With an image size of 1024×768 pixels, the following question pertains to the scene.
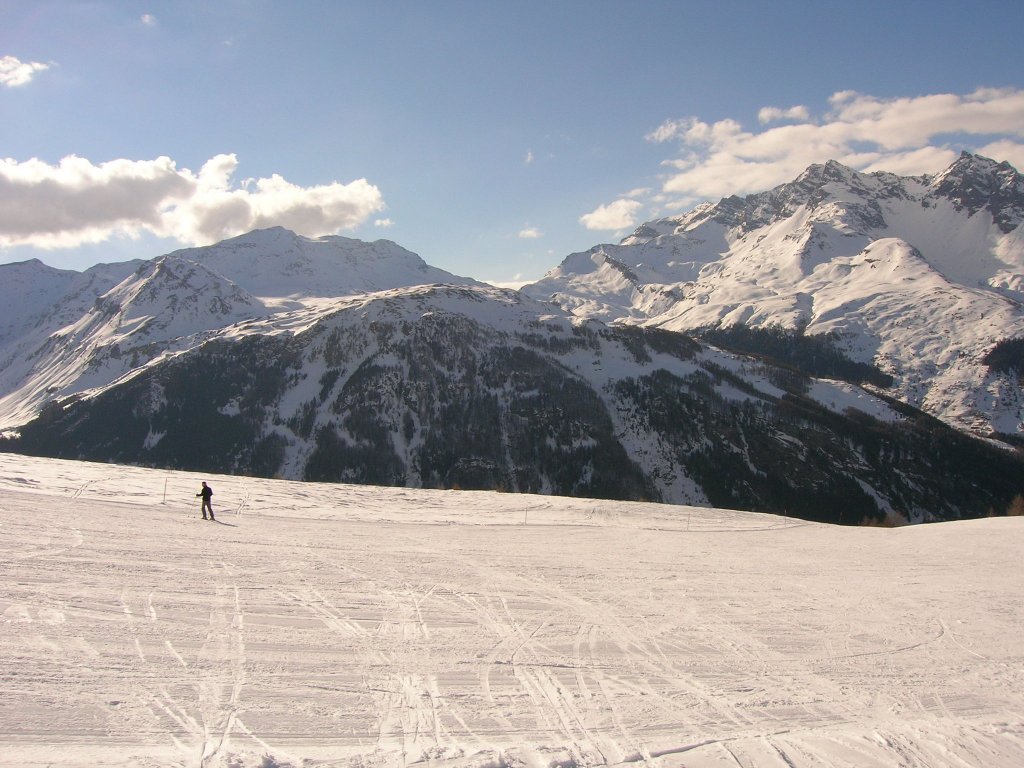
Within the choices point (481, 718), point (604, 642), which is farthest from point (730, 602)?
point (481, 718)

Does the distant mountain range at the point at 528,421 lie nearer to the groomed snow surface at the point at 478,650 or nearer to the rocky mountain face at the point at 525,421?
the rocky mountain face at the point at 525,421

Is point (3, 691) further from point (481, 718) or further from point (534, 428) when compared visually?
point (534, 428)

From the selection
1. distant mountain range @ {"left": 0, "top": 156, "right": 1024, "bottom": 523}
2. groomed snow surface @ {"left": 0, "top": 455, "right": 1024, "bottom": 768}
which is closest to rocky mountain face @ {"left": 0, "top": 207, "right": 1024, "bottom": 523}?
distant mountain range @ {"left": 0, "top": 156, "right": 1024, "bottom": 523}

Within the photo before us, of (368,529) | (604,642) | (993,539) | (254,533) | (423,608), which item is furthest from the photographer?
(993,539)

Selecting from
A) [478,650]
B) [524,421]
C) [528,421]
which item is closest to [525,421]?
[524,421]

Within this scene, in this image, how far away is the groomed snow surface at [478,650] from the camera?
28.1 ft

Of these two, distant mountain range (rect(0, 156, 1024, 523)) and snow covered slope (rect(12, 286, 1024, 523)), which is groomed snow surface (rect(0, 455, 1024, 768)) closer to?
snow covered slope (rect(12, 286, 1024, 523))

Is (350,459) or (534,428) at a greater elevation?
(534,428)

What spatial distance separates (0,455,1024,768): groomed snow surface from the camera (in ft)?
28.1

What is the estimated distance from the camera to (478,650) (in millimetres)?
11750

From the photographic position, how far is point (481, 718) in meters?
9.26

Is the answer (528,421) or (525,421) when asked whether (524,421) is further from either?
(528,421)

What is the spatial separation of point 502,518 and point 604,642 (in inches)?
595

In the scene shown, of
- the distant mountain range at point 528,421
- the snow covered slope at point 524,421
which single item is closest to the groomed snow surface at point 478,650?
the snow covered slope at point 524,421
